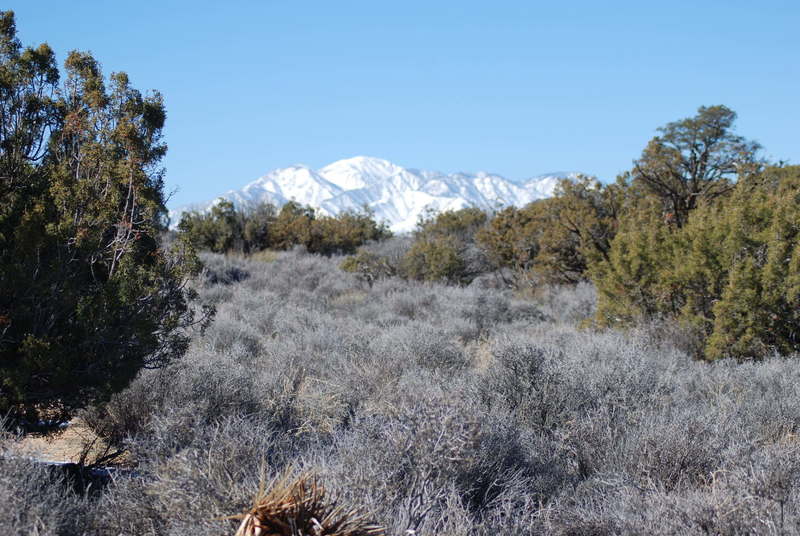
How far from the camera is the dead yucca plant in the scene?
7.18ft

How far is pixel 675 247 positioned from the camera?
8578 millimetres

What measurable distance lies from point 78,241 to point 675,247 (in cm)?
717

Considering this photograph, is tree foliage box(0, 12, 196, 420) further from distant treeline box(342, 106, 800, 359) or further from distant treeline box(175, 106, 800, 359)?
distant treeline box(342, 106, 800, 359)

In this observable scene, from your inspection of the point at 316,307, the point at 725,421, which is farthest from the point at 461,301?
the point at 725,421

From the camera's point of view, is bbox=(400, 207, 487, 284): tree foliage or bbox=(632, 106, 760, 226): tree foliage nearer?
bbox=(632, 106, 760, 226): tree foliage

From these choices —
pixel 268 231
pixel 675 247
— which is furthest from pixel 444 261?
pixel 268 231

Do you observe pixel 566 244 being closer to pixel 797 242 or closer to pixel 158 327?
pixel 797 242

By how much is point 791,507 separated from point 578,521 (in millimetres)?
954

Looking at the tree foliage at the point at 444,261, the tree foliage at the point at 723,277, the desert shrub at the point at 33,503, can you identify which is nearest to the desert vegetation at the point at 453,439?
the desert shrub at the point at 33,503

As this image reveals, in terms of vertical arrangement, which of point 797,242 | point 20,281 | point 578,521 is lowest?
point 578,521

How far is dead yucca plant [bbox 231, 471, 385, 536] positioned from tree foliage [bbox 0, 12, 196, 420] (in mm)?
2058

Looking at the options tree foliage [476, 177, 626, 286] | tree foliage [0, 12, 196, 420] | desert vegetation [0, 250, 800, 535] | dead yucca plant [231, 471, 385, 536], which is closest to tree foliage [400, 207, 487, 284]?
tree foliage [476, 177, 626, 286]

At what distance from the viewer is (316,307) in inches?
485

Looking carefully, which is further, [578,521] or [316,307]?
Result: [316,307]
